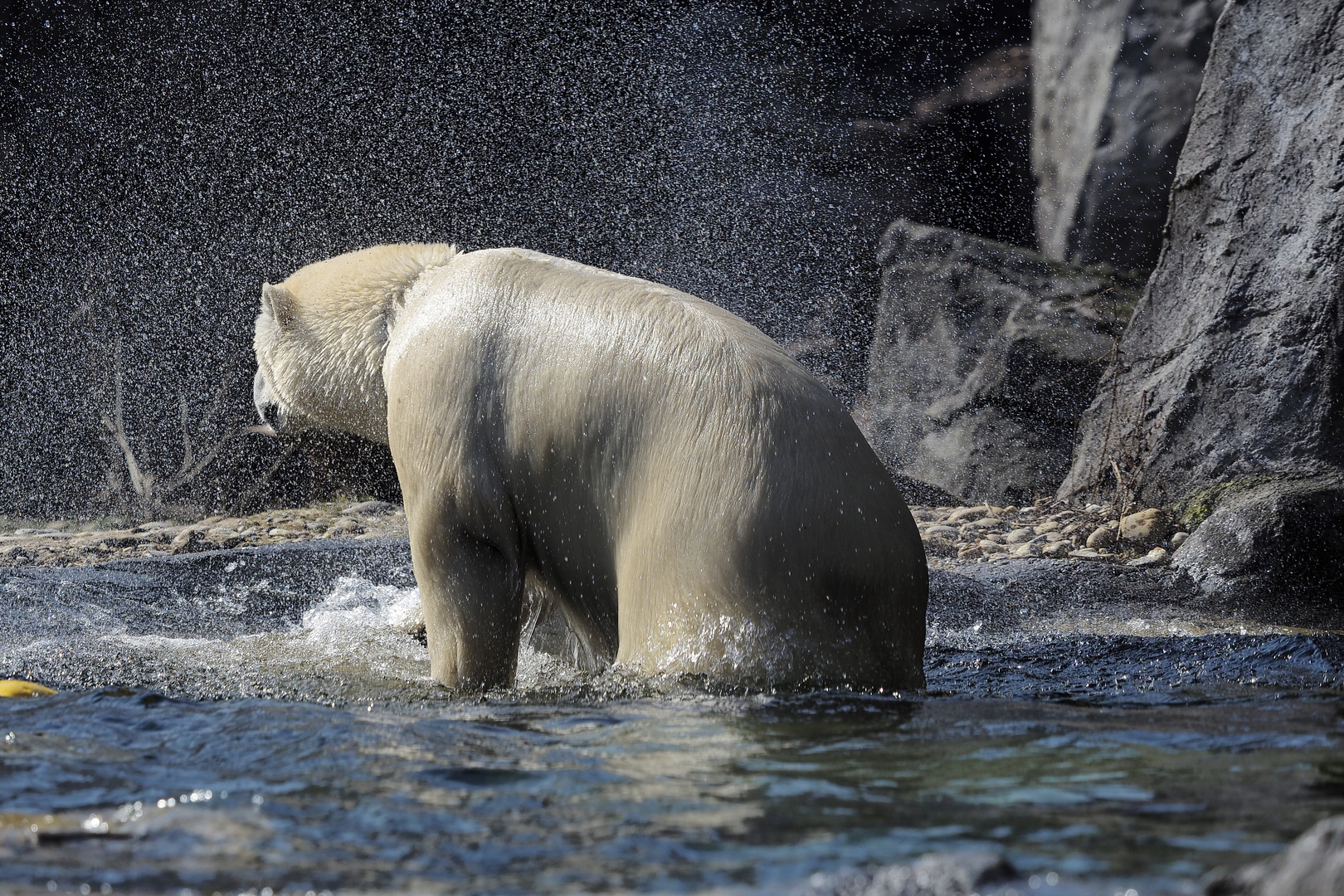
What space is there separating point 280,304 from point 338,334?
0.24 m

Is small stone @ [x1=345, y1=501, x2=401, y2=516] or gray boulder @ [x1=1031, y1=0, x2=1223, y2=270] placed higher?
gray boulder @ [x1=1031, y1=0, x2=1223, y2=270]

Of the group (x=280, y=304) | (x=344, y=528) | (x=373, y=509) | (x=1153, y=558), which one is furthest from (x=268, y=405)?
(x=373, y=509)

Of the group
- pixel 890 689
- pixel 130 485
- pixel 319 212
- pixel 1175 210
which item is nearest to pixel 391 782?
pixel 890 689

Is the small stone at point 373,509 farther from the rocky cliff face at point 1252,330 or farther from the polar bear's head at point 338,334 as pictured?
the polar bear's head at point 338,334

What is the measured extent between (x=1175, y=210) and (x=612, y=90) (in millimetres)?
5874

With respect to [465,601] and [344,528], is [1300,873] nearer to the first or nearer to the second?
[465,601]

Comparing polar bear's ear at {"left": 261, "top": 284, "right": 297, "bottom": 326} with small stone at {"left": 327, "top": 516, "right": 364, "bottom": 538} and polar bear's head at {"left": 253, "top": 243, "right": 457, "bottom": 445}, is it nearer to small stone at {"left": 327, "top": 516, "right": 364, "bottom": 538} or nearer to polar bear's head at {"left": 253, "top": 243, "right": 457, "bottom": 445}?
polar bear's head at {"left": 253, "top": 243, "right": 457, "bottom": 445}

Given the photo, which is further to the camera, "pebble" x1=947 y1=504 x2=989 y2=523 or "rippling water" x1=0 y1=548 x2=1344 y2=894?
"pebble" x1=947 y1=504 x2=989 y2=523

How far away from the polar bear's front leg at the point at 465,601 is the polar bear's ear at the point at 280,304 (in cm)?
92

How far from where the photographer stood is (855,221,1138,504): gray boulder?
802 centimetres

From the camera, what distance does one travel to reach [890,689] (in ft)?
8.87

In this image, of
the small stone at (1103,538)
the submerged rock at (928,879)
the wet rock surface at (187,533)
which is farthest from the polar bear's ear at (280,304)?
the small stone at (1103,538)

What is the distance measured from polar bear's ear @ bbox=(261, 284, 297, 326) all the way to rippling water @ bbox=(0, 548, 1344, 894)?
1.02m

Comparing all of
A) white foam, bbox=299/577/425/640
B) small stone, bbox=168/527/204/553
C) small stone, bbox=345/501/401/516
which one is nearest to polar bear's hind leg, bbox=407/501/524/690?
white foam, bbox=299/577/425/640
